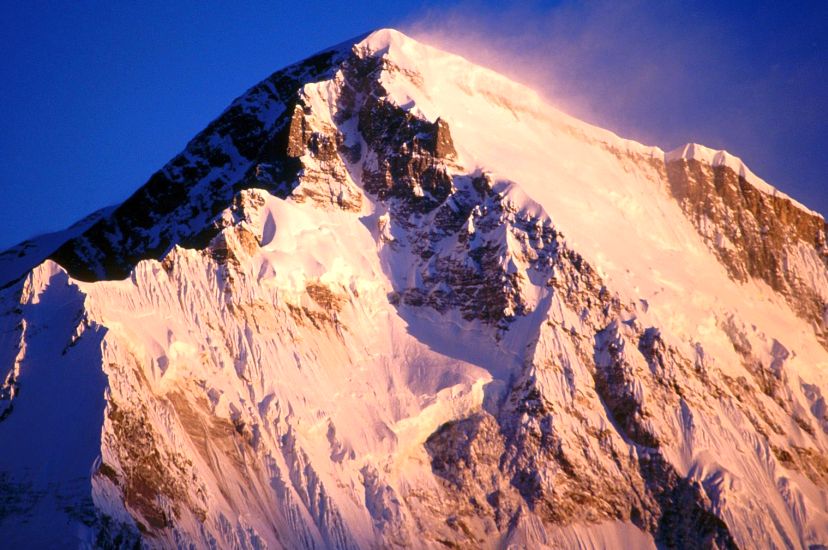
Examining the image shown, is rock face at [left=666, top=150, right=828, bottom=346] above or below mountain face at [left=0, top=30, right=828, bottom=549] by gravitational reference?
above

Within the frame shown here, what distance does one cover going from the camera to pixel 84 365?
121 metres

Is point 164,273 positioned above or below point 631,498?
above

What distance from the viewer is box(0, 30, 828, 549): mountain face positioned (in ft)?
398

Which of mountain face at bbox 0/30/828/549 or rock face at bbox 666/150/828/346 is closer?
mountain face at bbox 0/30/828/549

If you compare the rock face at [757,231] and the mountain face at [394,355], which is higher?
the rock face at [757,231]

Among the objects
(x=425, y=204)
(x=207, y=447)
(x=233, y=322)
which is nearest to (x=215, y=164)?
(x=425, y=204)

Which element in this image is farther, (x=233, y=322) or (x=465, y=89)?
(x=465, y=89)

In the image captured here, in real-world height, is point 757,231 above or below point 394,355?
above

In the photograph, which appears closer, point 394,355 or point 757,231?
point 394,355

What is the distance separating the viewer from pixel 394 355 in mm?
143000

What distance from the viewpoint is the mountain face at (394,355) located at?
→ 121 meters

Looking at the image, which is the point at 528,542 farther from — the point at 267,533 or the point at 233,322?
the point at 233,322

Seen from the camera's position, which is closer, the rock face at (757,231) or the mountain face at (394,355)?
the mountain face at (394,355)

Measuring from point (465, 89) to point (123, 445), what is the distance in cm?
7984
